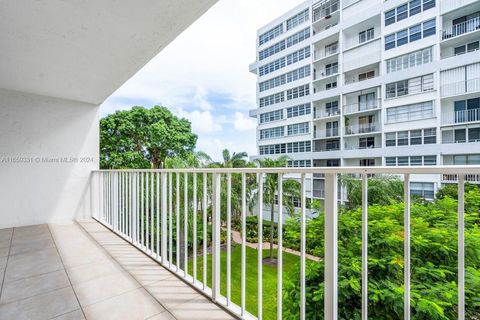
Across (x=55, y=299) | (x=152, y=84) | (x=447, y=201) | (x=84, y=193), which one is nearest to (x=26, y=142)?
(x=84, y=193)

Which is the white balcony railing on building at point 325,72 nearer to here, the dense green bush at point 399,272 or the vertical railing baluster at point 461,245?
the dense green bush at point 399,272

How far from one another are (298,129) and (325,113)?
2.58 metres

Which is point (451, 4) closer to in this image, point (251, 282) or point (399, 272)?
point (251, 282)

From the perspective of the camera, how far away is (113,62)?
267 cm

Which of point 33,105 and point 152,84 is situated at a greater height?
point 152,84

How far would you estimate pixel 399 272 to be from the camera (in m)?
1.72

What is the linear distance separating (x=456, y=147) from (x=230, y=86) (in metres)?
22.3

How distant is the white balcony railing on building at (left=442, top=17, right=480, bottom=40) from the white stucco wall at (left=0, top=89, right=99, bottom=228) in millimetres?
18956

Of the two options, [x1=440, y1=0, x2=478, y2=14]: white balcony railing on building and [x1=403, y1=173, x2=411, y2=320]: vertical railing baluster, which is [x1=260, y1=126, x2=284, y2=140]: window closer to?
[x1=440, y1=0, x2=478, y2=14]: white balcony railing on building

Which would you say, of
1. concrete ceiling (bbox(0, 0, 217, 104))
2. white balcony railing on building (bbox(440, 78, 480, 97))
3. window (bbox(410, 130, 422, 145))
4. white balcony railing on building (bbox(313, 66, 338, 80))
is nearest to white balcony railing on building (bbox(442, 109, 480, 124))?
white balcony railing on building (bbox(440, 78, 480, 97))

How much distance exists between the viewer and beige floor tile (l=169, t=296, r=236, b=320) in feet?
4.75

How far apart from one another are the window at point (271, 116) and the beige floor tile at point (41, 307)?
71.0 ft

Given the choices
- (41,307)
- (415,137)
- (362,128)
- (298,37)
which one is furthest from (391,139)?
(41,307)

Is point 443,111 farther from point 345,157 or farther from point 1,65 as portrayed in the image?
point 1,65
